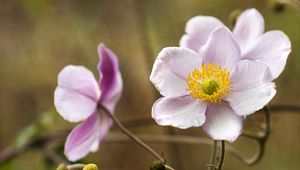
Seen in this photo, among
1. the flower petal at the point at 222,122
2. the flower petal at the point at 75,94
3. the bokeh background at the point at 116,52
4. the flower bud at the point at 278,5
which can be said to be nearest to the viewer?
the flower petal at the point at 222,122

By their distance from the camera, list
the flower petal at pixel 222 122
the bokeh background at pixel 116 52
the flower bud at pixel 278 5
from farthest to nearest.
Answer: the bokeh background at pixel 116 52 → the flower bud at pixel 278 5 → the flower petal at pixel 222 122

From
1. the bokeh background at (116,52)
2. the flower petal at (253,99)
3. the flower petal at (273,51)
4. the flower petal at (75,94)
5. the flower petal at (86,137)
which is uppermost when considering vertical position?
the flower petal at (273,51)

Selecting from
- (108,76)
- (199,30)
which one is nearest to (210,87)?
(199,30)

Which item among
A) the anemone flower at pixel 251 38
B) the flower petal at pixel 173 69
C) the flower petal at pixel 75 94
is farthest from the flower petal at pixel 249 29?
the flower petal at pixel 75 94

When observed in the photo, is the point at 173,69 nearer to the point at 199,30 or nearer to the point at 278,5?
the point at 199,30

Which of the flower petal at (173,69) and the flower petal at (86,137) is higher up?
the flower petal at (173,69)

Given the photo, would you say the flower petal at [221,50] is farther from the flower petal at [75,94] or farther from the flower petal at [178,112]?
the flower petal at [75,94]
